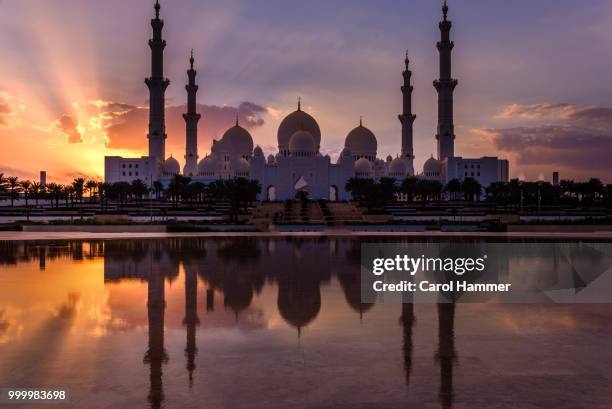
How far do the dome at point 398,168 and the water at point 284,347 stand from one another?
252ft

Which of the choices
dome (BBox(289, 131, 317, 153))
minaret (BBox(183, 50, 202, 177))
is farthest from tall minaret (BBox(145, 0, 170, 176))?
dome (BBox(289, 131, 317, 153))

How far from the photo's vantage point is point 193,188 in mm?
62688

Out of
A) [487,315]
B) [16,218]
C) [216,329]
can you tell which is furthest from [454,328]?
[16,218]

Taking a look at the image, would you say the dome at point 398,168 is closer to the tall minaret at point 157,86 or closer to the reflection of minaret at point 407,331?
the tall minaret at point 157,86

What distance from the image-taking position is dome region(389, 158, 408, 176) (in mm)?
90562

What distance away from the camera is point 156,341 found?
9102 millimetres

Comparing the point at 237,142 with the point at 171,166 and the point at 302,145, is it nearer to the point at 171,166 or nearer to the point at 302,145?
the point at 171,166

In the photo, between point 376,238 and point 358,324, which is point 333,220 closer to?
point 376,238

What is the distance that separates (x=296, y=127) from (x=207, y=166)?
52.8 ft

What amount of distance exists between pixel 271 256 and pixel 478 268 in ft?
24.3

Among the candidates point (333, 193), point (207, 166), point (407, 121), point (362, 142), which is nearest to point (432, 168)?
point (407, 121)

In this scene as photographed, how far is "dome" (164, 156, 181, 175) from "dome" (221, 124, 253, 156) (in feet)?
31.0

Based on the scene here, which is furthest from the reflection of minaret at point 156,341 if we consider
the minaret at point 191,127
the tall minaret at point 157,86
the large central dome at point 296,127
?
the minaret at point 191,127

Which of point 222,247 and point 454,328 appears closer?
point 454,328
